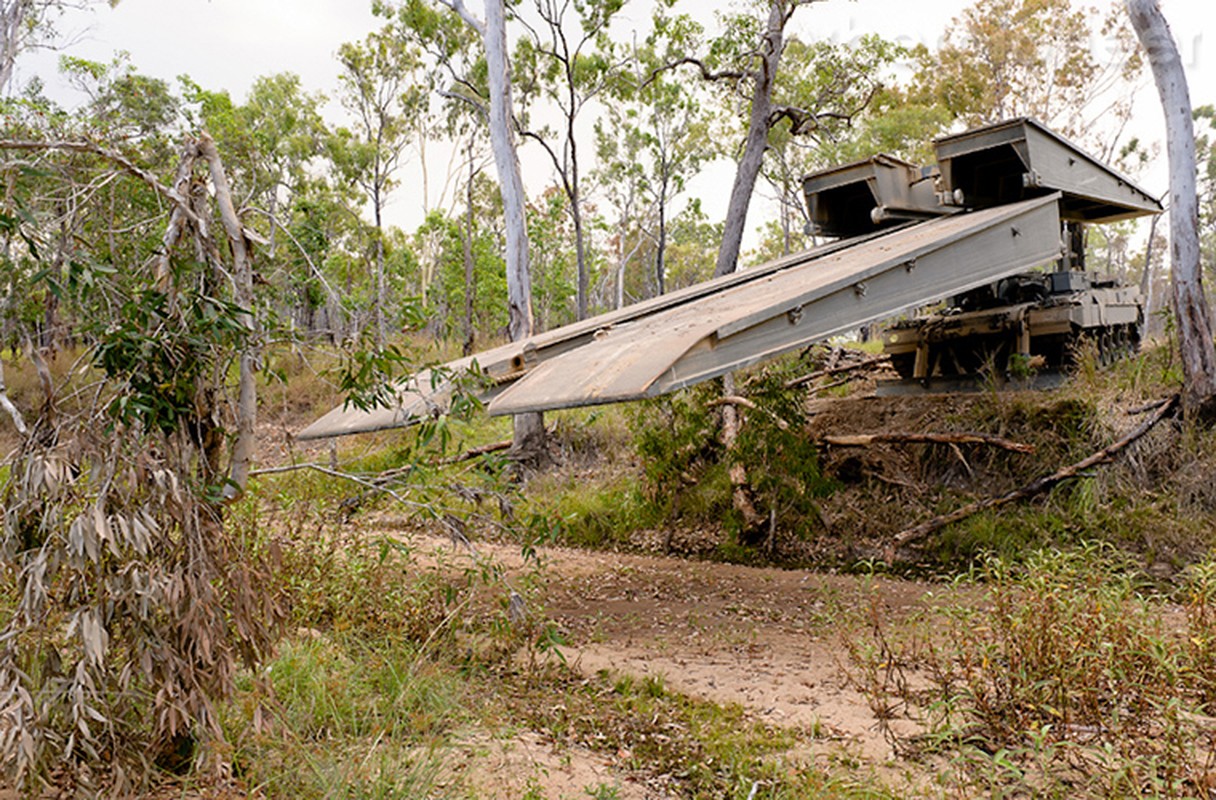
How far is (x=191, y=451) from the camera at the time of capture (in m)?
3.24

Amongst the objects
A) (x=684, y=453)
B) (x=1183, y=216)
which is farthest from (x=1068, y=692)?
(x=1183, y=216)

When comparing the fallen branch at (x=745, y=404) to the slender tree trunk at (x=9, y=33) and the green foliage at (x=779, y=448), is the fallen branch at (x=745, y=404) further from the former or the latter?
the slender tree trunk at (x=9, y=33)

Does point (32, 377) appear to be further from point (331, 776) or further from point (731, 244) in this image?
point (331, 776)

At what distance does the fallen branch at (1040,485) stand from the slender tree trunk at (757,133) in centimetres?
525

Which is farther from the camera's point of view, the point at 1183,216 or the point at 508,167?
the point at 508,167

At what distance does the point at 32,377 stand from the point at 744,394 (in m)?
18.0

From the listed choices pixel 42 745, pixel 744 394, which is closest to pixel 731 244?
pixel 744 394

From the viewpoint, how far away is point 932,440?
805 cm

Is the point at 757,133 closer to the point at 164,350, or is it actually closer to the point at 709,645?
the point at 709,645

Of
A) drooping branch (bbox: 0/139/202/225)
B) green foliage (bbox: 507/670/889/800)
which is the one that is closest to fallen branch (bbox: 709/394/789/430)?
green foliage (bbox: 507/670/889/800)

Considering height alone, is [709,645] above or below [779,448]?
below

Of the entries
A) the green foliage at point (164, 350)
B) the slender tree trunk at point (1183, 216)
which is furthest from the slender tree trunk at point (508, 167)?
the green foliage at point (164, 350)

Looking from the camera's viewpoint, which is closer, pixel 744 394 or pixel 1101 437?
pixel 1101 437

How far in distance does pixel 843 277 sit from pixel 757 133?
7.29 metres
